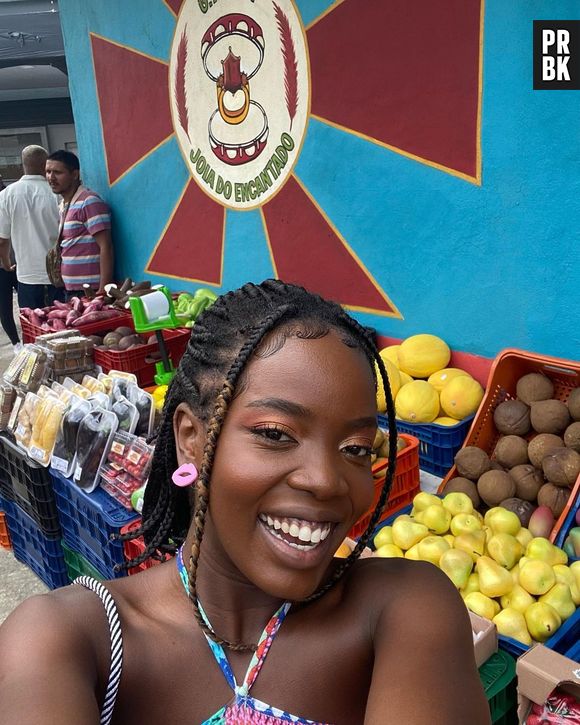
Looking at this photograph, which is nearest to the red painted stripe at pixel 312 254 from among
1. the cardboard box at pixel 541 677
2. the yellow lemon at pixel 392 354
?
the yellow lemon at pixel 392 354

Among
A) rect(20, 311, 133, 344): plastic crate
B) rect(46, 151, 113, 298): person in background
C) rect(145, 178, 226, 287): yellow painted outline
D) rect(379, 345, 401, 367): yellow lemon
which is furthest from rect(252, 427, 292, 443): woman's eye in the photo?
rect(46, 151, 113, 298): person in background

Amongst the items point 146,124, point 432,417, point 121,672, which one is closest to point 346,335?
point 121,672

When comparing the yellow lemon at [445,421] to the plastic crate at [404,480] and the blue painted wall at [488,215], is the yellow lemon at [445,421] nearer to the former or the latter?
the plastic crate at [404,480]

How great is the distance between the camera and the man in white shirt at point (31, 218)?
23.3 feet

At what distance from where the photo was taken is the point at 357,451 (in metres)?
1.14

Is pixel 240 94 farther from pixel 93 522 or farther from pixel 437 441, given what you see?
pixel 93 522

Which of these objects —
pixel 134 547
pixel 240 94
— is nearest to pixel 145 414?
pixel 134 547

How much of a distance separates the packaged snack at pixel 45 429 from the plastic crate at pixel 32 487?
0.06 metres

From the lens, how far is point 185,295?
592 centimetres

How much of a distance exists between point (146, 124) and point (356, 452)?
233 inches

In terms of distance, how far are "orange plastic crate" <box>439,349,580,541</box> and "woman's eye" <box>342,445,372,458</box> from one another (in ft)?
7.71

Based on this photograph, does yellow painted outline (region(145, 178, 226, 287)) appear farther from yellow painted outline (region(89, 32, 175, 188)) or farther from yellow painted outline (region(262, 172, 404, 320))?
yellow painted outline (region(262, 172, 404, 320))

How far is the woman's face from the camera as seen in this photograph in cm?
107

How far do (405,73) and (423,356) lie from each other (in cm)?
170
